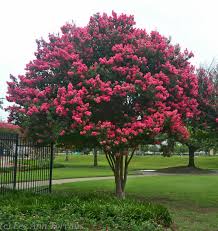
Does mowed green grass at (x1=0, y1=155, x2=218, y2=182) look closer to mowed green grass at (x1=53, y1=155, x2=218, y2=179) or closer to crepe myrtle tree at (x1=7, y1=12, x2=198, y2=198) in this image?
mowed green grass at (x1=53, y1=155, x2=218, y2=179)

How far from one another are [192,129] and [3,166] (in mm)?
6945

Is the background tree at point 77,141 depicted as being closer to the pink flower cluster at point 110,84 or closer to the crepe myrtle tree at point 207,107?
the pink flower cluster at point 110,84

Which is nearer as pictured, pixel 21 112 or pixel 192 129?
pixel 21 112

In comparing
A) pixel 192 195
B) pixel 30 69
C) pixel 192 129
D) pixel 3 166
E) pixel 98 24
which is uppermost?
pixel 98 24

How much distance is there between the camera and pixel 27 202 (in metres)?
9.34

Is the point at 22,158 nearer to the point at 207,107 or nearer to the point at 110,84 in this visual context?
the point at 110,84

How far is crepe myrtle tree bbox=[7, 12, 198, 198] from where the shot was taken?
11305 millimetres

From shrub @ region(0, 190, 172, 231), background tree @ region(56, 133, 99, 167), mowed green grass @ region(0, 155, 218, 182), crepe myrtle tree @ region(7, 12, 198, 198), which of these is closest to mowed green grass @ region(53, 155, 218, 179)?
mowed green grass @ region(0, 155, 218, 182)

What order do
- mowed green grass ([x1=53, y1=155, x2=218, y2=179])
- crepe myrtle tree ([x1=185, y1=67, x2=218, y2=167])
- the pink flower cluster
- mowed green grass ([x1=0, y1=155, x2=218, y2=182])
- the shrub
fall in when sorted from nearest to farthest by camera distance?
1. the shrub
2. the pink flower cluster
3. crepe myrtle tree ([x1=185, y1=67, x2=218, y2=167])
4. mowed green grass ([x1=0, y1=155, x2=218, y2=182])
5. mowed green grass ([x1=53, y1=155, x2=218, y2=179])

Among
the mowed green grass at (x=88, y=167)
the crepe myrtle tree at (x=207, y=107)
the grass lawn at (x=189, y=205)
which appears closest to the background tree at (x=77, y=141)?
the grass lawn at (x=189, y=205)

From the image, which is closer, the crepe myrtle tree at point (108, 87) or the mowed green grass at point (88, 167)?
the crepe myrtle tree at point (108, 87)

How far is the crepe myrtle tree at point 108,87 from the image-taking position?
11.3 metres

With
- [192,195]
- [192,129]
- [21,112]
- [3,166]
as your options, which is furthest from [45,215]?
[192,195]

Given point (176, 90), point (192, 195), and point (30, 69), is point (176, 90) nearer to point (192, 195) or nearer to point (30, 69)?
point (30, 69)
